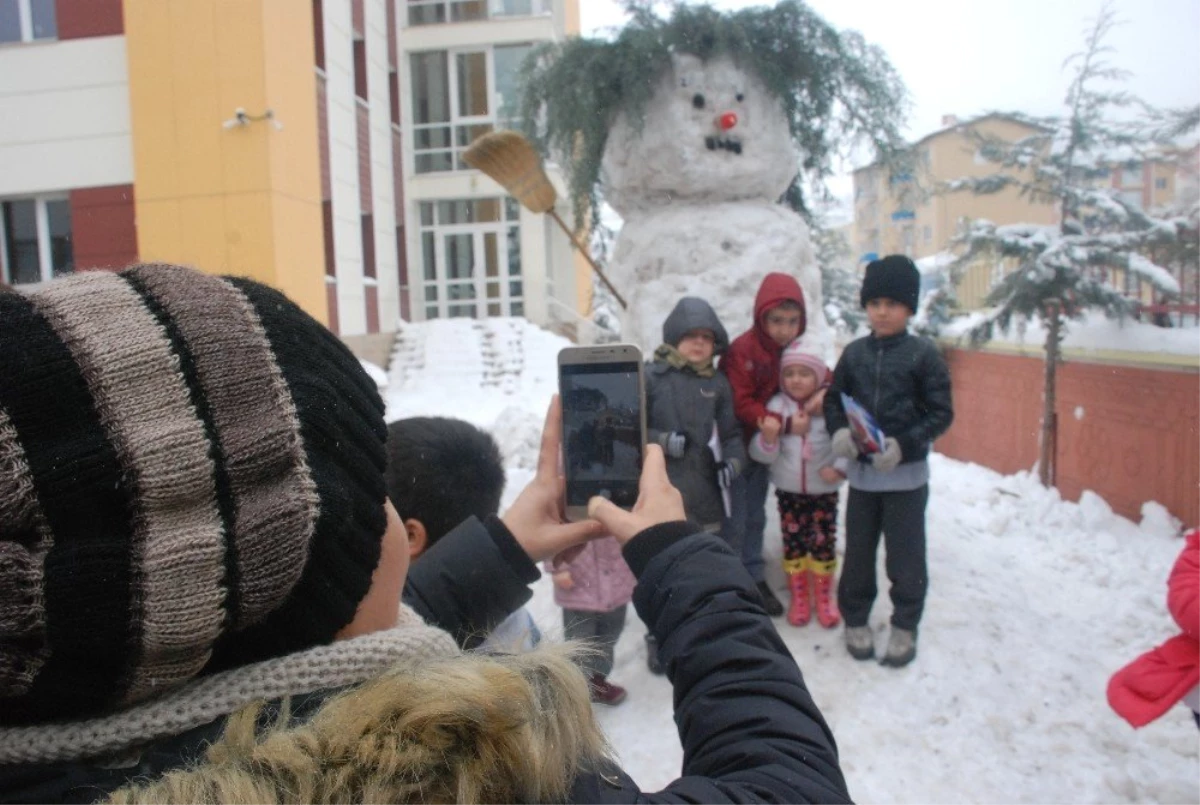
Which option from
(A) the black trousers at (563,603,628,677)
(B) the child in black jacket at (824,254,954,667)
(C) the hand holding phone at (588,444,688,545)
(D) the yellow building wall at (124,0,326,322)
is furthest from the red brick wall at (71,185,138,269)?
(C) the hand holding phone at (588,444,688,545)

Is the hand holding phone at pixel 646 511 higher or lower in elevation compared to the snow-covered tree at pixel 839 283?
lower

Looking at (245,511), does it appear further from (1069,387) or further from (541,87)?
(1069,387)

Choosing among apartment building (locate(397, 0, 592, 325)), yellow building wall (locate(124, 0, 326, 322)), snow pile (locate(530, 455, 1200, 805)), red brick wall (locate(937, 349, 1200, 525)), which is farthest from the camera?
apartment building (locate(397, 0, 592, 325))

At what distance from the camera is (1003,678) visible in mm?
3336

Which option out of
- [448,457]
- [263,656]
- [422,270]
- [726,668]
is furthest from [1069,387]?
[422,270]

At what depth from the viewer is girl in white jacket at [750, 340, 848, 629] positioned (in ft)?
12.2

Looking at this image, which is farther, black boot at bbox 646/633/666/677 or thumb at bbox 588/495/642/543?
black boot at bbox 646/633/666/677

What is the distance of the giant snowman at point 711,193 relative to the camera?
15.6 ft

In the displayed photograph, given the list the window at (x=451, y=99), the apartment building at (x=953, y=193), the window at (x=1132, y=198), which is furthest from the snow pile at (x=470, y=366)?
the window at (x=1132, y=198)

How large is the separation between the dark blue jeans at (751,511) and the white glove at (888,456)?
Answer: 0.67 metres

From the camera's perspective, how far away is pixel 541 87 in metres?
4.85

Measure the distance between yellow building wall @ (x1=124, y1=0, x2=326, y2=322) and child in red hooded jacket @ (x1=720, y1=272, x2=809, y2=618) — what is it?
5.81 metres

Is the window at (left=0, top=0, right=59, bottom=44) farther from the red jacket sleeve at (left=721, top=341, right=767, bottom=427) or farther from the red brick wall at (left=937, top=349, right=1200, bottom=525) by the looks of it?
the red brick wall at (left=937, top=349, right=1200, bottom=525)

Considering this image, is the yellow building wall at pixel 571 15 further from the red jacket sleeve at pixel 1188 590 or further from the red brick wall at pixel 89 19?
the red jacket sleeve at pixel 1188 590
